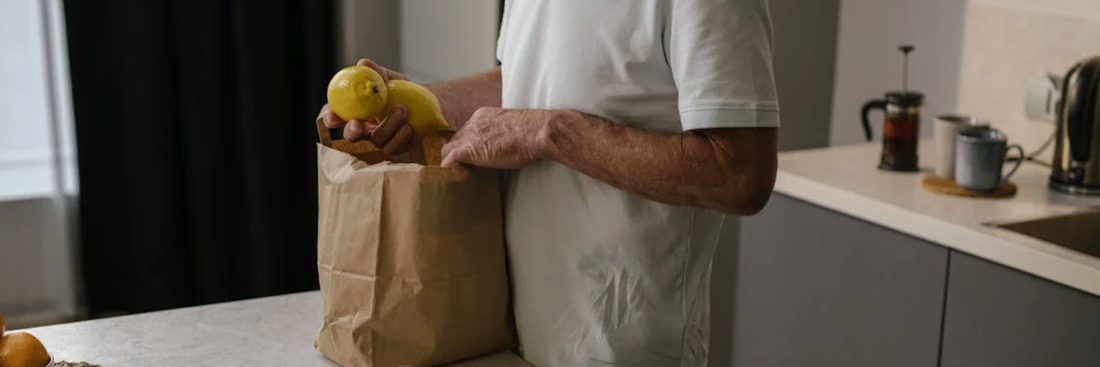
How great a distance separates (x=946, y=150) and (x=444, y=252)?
50.6 inches

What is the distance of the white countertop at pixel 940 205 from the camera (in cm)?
178

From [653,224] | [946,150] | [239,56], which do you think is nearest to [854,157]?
[946,150]

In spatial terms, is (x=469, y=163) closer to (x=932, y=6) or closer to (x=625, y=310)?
(x=625, y=310)

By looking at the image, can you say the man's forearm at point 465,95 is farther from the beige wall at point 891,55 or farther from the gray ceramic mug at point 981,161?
the beige wall at point 891,55

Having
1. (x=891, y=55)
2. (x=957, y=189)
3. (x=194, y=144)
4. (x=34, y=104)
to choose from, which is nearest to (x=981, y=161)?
(x=957, y=189)

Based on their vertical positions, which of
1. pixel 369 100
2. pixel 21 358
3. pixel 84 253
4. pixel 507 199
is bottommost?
pixel 84 253

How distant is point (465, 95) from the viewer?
62.4 inches

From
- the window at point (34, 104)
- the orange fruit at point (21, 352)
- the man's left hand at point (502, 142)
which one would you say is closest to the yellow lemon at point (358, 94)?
the man's left hand at point (502, 142)

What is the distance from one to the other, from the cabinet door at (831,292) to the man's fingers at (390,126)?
101 cm

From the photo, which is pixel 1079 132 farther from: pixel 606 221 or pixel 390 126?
pixel 390 126

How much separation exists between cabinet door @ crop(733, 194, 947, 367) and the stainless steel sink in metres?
0.19

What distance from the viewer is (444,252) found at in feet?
4.17

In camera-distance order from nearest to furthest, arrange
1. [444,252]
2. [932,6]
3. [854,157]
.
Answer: [444,252] → [854,157] → [932,6]

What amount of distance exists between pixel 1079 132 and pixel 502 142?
1.31 meters
